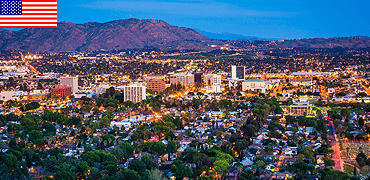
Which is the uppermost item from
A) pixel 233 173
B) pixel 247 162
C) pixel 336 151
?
pixel 336 151

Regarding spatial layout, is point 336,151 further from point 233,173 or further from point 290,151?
point 233,173

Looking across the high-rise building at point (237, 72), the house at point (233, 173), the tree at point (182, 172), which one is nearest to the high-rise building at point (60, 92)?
the high-rise building at point (237, 72)

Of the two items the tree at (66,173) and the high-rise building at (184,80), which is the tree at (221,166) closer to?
the tree at (66,173)

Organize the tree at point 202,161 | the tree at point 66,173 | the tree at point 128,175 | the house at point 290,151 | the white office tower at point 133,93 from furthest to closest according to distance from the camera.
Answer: the white office tower at point 133,93
the house at point 290,151
the tree at point 202,161
the tree at point 66,173
the tree at point 128,175

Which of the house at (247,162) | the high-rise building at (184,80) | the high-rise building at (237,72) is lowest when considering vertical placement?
the house at (247,162)

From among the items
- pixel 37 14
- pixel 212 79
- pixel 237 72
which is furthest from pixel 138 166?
pixel 237 72

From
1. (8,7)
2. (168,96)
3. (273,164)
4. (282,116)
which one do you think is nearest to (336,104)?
(282,116)

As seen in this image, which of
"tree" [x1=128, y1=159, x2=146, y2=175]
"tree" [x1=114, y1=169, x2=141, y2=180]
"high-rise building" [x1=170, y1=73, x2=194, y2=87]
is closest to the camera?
"tree" [x1=114, y1=169, x2=141, y2=180]

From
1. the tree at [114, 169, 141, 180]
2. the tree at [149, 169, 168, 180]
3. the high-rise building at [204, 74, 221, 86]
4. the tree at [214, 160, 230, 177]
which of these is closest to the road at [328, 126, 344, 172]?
the tree at [214, 160, 230, 177]

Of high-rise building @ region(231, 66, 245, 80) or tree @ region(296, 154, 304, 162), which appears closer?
tree @ region(296, 154, 304, 162)

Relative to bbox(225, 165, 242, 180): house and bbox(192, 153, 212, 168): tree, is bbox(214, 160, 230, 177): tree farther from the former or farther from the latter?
bbox(192, 153, 212, 168): tree

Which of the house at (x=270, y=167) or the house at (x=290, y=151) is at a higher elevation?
the house at (x=290, y=151)
